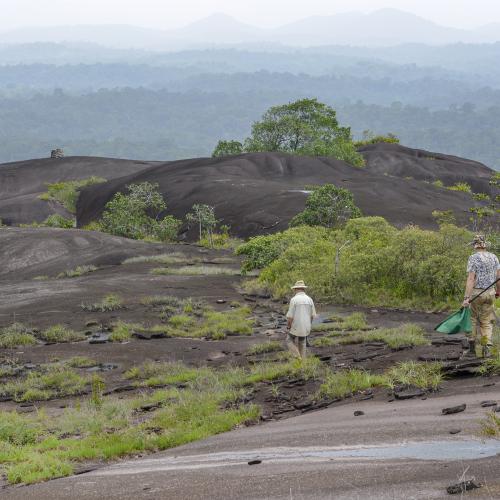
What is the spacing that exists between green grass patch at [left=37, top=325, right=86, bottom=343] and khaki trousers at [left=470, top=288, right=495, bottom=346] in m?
13.0

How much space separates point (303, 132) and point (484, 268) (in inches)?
2611

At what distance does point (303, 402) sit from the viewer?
13.4 m

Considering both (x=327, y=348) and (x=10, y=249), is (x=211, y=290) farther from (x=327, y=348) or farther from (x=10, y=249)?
(x=10, y=249)

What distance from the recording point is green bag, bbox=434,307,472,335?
13.4m

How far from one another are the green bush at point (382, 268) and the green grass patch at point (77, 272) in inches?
427

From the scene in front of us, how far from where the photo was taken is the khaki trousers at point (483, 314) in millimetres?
13516

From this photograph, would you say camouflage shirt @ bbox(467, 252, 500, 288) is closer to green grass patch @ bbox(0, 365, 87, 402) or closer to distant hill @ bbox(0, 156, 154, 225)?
green grass patch @ bbox(0, 365, 87, 402)

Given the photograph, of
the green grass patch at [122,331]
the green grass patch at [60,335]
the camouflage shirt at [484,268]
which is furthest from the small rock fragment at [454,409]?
the green grass patch at [60,335]

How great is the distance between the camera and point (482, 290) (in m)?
13.6

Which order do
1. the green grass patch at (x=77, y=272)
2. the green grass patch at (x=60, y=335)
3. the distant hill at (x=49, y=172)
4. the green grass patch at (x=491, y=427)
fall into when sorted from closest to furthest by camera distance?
the green grass patch at (x=491, y=427) → the green grass patch at (x=60, y=335) → the green grass patch at (x=77, y=272) → the distant hill at (x=49, y=172)

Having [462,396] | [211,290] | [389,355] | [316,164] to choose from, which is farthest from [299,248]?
[316,164]

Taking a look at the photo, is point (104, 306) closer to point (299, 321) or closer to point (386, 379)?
point (299, 321)

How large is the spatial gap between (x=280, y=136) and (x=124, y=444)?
71572 mm

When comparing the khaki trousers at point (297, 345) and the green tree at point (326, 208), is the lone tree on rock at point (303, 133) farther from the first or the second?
the khaki trousers at point (297, 345)
